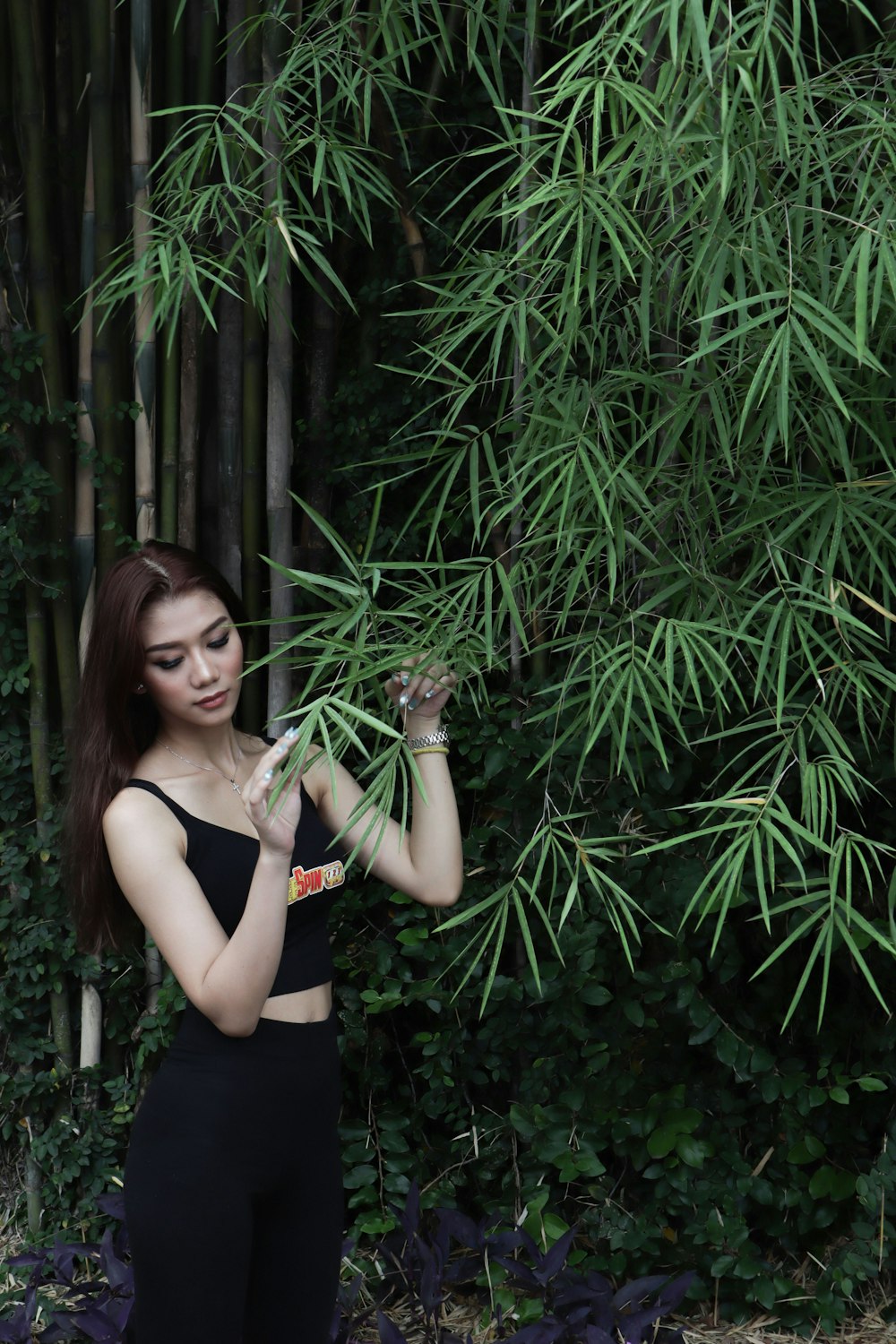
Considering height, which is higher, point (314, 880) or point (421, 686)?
point (421, 686)

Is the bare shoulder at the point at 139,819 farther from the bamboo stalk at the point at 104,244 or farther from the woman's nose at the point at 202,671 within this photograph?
the bamboo stalk at the point at 104,244

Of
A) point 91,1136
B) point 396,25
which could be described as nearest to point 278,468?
point 396,25

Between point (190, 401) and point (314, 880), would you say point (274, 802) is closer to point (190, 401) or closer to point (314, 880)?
point (314, 880)

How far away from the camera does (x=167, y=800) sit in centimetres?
154

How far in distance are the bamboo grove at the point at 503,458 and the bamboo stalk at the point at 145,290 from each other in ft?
0.03

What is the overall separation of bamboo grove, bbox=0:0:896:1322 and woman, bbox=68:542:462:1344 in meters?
0.12

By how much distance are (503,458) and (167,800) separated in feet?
3.41

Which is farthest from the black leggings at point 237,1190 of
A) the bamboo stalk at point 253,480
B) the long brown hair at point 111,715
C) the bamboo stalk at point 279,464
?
the bamboo stalk at point 253,480

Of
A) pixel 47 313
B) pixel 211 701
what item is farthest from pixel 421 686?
pixel 47 313

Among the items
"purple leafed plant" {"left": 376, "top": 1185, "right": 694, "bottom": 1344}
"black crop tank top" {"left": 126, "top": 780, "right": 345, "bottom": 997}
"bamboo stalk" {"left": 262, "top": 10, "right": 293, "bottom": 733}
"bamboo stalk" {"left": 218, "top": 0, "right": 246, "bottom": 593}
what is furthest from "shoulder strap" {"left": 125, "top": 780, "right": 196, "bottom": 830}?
"purple leafed plant" {"left": 376, "top": 1185, "right": 694, "bottom": 1344}

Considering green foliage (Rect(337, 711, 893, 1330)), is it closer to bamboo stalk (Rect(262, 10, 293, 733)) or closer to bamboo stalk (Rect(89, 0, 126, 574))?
bamboo stalk (Rect(262, 10, 293, 733))

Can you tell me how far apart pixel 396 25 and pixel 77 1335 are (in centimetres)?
214

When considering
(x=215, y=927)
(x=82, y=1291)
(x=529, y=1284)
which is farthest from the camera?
(x=82, y=1291)

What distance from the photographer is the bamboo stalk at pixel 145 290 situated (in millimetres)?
2225
